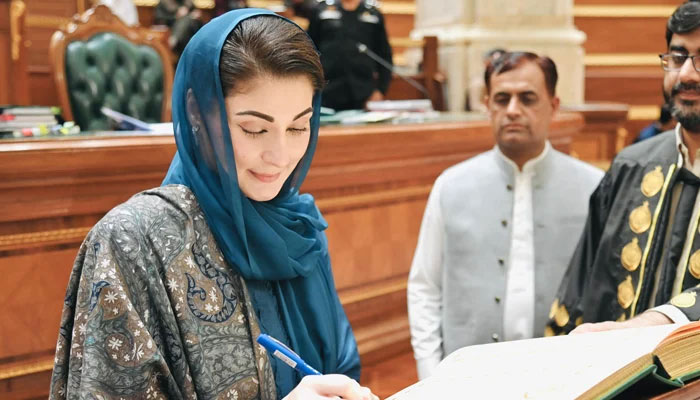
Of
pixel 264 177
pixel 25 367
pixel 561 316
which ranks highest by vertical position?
pixel 264 177

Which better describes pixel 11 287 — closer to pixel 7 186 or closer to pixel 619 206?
pixel 7 186

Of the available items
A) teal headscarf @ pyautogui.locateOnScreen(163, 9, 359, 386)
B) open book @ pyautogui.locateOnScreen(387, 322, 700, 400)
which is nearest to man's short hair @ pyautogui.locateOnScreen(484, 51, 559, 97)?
teal headscarf @ pyautogui.locateOnScreen(163, 9, 359, 386)

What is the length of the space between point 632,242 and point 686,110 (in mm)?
317

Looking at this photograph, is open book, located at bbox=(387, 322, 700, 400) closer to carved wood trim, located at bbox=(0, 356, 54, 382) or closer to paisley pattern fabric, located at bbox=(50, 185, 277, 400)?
paisley pattern fabric, located at bbox=(50, 185, 277, 400)

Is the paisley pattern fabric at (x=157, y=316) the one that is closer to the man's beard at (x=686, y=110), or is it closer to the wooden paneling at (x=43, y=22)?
the man's beard at (x=686, y=110)

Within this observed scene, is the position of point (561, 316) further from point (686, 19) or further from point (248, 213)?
point (248, 213)

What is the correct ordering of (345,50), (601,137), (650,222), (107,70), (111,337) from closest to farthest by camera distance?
(111,337) → (650,222) → (107,70) → (345,50) → (601,137)

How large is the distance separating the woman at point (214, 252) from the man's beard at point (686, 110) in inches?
32.6

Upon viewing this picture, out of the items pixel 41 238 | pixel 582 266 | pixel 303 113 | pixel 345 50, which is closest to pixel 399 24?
pixel 345 50

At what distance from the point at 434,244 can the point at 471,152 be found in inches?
59.6

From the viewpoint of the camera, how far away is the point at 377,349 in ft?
11.4

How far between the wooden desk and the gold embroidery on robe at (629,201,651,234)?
1.38 m

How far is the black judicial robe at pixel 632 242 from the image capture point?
1.71 metres

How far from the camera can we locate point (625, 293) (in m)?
1.80
